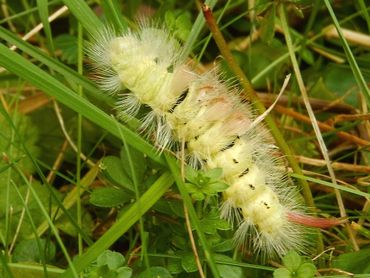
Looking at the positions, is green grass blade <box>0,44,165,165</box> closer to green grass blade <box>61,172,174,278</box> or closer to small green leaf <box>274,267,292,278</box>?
green grass blade <box>61,172,174,278</box>

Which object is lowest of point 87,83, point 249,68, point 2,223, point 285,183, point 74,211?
point 2,223

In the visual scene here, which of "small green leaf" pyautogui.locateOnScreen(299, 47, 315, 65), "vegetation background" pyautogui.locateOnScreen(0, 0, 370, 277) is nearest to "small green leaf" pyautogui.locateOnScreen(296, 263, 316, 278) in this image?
"vegetation background" pyautogui.locateOnScreen(0, 0, 370, 277)

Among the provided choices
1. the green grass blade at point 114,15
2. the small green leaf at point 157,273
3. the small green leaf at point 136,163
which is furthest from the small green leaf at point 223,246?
the green grass blade at point 114,15

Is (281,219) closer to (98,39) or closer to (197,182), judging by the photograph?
(197,182)

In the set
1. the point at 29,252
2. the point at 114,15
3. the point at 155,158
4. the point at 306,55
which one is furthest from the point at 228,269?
the point at 306,55

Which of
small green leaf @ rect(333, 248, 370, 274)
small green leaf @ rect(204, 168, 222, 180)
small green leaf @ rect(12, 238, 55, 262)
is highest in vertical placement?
small green leaf @ rect(333, 248, 370, 274)

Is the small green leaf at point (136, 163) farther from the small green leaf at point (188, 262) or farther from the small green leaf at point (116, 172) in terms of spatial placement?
the small green leaf at point (188, 262)

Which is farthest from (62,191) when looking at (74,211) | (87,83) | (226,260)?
(226,260)
